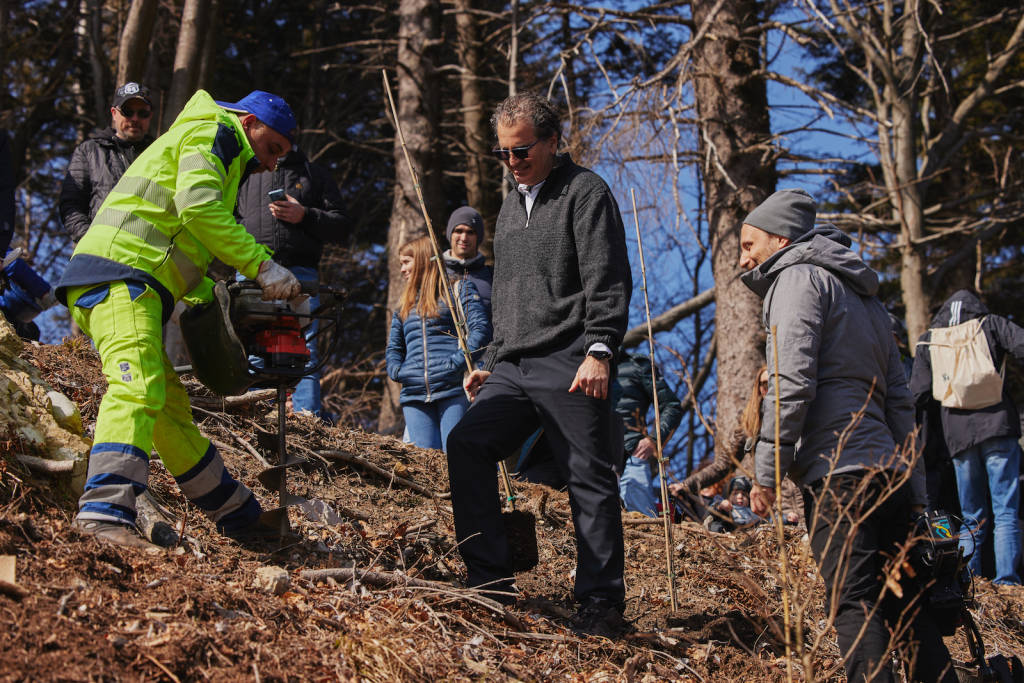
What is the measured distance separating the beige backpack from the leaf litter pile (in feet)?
4.91

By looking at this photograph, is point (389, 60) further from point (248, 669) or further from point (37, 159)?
point (248, 669)

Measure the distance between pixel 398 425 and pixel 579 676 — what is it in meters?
5.78

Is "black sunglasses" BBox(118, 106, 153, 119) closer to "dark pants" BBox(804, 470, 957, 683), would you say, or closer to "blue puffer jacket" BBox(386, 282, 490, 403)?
"blue puffer jacket" BBox(386, 282, 490, 403)

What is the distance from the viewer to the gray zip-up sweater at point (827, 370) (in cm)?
370

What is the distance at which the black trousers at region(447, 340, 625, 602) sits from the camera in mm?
4105

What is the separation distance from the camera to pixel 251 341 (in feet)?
13.4

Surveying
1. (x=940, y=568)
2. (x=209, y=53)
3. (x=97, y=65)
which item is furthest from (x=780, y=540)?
(x=97, y=65)

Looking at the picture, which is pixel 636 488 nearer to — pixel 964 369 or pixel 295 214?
pixel 964 369

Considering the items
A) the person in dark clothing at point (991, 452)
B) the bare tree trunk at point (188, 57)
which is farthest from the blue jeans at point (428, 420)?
the bare tree trunk at point (188, 57)

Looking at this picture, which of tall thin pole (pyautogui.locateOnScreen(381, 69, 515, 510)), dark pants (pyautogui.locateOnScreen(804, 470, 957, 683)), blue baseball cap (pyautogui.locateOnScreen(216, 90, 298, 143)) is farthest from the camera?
tall thin pole (pyautogui.locateOnScreen(381, 69, 515, 510))

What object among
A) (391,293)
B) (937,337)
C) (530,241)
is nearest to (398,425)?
(391,293)

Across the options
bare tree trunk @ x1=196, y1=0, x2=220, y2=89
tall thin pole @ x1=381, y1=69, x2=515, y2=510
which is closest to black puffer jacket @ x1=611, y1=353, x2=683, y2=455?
tall thin pole @ x1=381, y1=69, x2=515, y2=510

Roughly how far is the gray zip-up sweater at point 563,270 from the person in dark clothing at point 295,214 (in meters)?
1.97

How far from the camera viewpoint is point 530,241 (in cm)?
437
